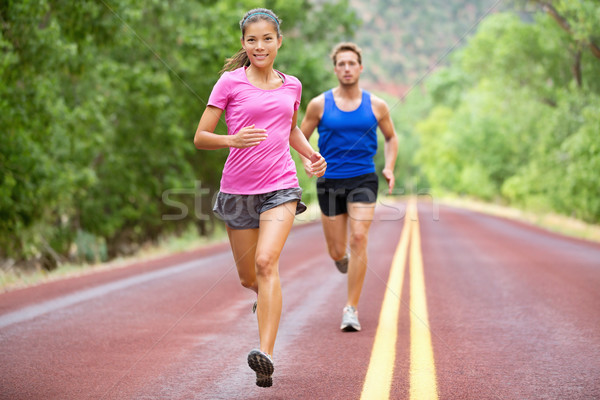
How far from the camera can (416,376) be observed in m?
3.93

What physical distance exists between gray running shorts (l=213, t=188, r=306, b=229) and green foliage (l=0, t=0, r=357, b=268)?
660cm

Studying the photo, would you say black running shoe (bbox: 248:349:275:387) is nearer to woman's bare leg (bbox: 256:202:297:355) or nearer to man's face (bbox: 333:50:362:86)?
woman's bare leg (bbox: 256:202:297:355)

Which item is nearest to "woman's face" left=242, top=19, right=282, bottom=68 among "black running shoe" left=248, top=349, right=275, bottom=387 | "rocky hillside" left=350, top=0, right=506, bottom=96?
"black running shoe" left=248, top=349, right=275, bottom=387

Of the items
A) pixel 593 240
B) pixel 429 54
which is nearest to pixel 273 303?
pixel 593 240

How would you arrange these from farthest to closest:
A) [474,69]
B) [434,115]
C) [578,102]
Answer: [434,115] < [474,69] < [578,102]

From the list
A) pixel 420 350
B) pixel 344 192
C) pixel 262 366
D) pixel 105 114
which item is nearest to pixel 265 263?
pixel 262 366

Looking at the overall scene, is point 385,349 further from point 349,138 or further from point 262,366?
point 349,138

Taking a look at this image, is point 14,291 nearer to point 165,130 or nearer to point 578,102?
point 165,130

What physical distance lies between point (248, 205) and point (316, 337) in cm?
163

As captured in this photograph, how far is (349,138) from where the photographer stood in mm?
5695

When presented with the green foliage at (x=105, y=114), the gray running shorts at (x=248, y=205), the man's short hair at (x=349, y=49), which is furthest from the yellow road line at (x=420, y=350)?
the green foliage at (x=105, y=114)

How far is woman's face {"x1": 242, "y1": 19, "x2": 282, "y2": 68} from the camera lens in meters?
3.86

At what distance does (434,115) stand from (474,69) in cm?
3502

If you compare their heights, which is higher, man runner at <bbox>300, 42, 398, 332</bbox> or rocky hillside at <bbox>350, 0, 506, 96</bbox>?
rocky hillside at <bbox>350, 0, 506, 96</bbox>
